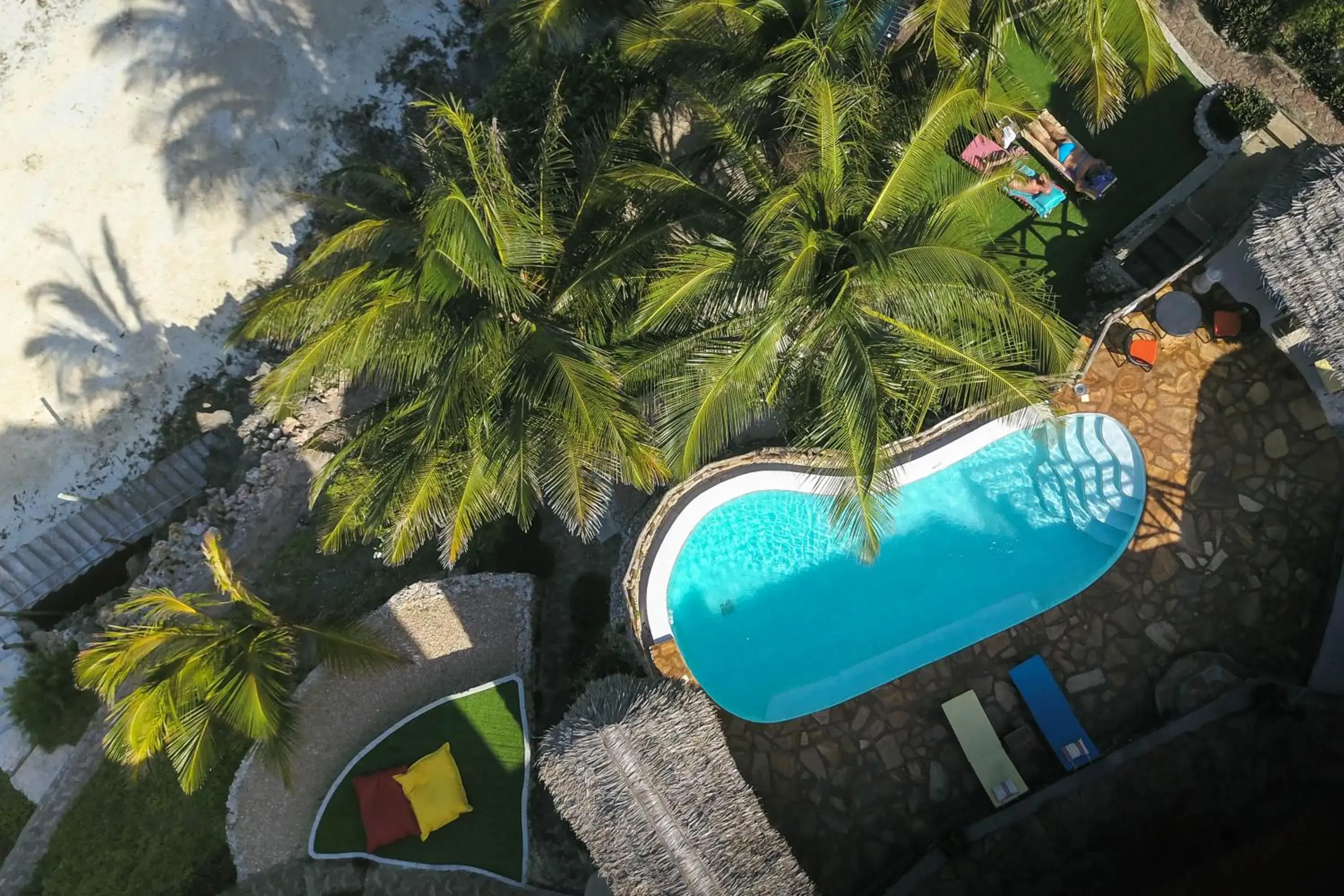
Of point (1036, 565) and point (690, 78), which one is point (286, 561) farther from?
point (1036, 565)

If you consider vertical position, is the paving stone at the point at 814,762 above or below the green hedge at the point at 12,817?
below

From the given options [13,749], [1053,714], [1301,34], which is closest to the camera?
[1053,714]

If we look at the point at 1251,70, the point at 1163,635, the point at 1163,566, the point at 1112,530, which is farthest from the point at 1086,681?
the point at 1251,70

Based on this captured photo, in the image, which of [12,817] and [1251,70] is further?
[12,817]

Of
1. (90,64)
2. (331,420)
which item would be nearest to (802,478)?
(331,420)

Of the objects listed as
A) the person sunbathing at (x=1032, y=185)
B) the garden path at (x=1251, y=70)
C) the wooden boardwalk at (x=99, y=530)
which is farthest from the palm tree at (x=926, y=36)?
the wooden boardwalk at (x=99, y=530)

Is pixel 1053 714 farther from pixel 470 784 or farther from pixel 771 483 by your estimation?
pixel 470 784

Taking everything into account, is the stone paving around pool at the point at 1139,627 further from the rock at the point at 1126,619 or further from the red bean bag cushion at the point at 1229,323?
the red bean bag cushion at the point at 1229,323
